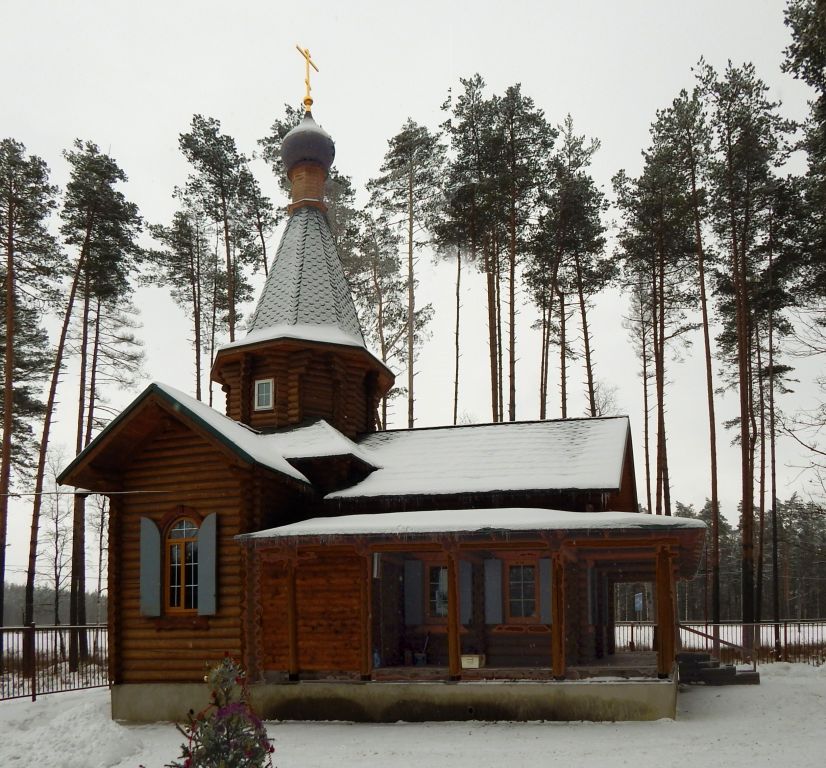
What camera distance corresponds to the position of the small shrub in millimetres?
7211

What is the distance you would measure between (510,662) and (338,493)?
4368 millimetres

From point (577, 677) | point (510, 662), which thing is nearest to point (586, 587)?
point (510, 662)

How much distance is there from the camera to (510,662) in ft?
52.8

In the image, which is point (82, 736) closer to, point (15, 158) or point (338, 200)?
point (15, 158)

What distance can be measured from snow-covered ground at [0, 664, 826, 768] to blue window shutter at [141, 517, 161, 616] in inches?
72.8

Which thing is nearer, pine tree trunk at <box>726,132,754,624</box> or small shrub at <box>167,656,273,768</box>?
small shrub at <box>167,656,273,768</box>

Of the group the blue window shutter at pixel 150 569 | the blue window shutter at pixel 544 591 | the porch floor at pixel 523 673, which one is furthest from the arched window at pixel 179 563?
the blue window shutter at pixel 544 591

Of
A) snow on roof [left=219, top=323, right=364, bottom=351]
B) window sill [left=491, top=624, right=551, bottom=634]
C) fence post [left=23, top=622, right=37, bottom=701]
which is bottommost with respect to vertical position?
fence post [left=23, top=622, right=37, bottom=701]

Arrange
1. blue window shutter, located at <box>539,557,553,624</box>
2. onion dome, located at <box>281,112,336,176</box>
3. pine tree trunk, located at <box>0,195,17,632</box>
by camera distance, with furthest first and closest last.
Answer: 1. pine tree trunk, located at <box>0,195,17,632</box>
2. onion dome, located at <box>281,112,336,176</box>
3. blue window shutter, located at <box>539,557,553,624</box>

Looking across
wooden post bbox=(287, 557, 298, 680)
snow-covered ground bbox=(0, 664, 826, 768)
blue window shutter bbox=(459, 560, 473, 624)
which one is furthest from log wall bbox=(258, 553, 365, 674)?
blue window shutter bbox=(459, 560, 473, 624)

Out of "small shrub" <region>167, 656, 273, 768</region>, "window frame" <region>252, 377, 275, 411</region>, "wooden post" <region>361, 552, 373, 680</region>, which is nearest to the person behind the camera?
"small shrub" <region>167, 656, 273, 768</region>

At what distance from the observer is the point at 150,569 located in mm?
15031

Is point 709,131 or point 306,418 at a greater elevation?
point 709,131

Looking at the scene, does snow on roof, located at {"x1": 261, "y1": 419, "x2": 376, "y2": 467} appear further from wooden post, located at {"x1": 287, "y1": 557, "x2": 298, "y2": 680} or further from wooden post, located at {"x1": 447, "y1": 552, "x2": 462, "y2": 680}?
wooden post, located at {"x1": 447, "y1": 552, "x2": 462, "y2": 680}
